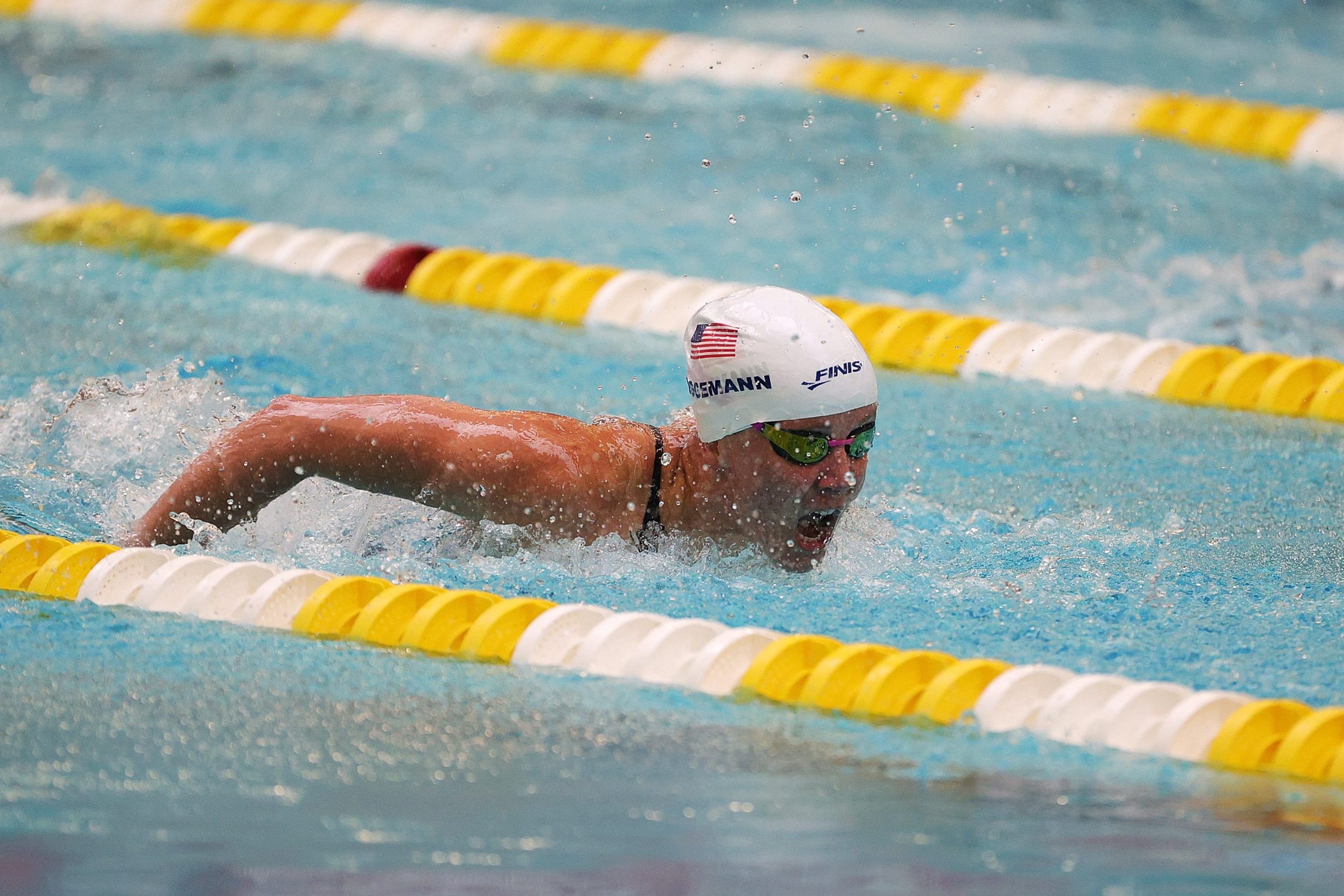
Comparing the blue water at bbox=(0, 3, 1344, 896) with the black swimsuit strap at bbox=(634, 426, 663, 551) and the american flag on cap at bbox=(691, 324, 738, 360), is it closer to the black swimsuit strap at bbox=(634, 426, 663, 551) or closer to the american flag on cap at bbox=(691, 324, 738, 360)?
the black swimsuit strap at bbox=(634, 426, 663, 551)

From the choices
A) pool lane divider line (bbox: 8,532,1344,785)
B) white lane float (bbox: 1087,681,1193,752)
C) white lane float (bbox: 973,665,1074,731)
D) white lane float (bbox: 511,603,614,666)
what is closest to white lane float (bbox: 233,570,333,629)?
pool lane divider line (bbox: 8,532,1344,785)

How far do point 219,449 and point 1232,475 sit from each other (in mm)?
2586

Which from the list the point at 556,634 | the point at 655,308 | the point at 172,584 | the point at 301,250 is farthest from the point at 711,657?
the point at 301,250

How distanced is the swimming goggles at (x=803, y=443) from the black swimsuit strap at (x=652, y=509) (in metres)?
0.21

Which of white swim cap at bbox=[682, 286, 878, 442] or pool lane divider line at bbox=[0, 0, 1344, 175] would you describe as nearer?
white swim cap at bbox=[682, 286, 878, 442]

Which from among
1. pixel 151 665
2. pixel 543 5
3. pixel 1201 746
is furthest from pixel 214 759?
pixel 543 5

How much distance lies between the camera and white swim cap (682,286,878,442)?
130 inches

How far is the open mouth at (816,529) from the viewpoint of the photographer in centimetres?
335

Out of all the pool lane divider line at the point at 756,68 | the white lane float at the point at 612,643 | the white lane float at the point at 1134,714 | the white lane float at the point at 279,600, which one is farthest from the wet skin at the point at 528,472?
the pool lane divider line at the point at 756,68

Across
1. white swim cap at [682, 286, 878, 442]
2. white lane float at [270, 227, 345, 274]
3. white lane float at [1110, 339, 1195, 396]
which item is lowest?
white lane float at [1110, 339, 1195, 396]

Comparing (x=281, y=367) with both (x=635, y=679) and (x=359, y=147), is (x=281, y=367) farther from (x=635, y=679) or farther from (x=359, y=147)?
(x=359, y=147)

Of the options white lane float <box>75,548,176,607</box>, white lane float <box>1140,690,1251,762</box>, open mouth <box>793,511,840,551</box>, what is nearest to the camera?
white lane float <box>1140,690,1251,762</box>

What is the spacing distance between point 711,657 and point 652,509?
528 mm

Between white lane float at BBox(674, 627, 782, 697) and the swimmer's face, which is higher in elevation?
the swimmer's face
